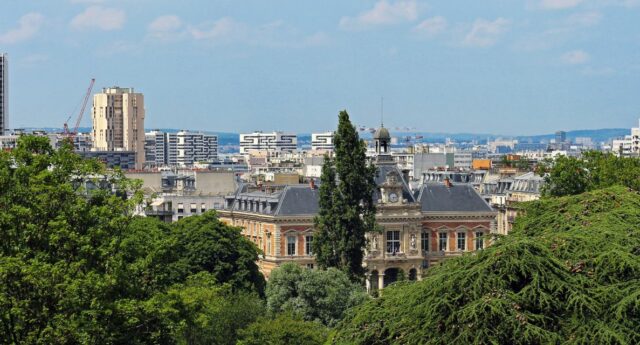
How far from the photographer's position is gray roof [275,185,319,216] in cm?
13562

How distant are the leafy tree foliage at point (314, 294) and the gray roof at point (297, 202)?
39379 millimetres

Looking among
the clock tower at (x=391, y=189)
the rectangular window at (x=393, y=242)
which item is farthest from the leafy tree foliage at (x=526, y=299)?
the rectangular window at (x=393, y=242)

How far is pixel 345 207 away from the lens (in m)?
102

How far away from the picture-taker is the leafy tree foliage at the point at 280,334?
71562 mm

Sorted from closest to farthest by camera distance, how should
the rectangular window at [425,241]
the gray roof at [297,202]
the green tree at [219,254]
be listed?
the green tree at [219,254]
the gray roof at [297,202]
the rectangular window at [425,241]

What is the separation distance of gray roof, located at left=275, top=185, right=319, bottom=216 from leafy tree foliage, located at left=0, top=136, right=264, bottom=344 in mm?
71187

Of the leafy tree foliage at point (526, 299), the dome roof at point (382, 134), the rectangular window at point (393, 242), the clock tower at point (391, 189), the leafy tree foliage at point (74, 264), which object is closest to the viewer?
the leafy tree foliage at point (526, 299)

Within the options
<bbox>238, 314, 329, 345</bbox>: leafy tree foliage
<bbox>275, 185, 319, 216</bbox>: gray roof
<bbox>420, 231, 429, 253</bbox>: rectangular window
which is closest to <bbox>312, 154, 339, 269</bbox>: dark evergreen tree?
<bbox>238, 314, 329, 345</bbox>: leafy tree foliage

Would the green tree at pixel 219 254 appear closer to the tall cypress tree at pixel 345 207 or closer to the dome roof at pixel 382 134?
the tall cypress tree at pixel 345 207

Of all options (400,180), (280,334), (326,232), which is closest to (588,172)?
(326,232)

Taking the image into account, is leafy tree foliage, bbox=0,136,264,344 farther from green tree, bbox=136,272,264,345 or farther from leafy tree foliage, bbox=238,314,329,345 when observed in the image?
leafy tree foliage, bbox=238,314,329,345

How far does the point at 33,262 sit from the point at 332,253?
4859cm

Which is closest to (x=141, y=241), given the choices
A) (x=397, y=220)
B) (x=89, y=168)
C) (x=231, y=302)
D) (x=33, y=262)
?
(x=89, y=168)

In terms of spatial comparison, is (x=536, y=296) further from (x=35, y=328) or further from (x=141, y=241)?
(x=141, y=241)
